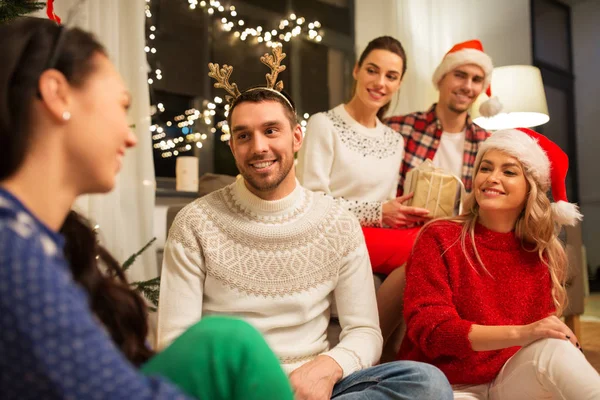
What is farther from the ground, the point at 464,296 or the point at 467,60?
the point at 467,60

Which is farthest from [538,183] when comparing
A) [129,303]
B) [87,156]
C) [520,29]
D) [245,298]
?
[520,29]

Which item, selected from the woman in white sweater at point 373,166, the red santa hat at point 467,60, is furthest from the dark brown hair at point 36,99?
the red santa hat at point 467,60

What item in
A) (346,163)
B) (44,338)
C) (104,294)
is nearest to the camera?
(44,338)

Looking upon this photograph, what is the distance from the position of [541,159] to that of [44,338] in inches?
62.2

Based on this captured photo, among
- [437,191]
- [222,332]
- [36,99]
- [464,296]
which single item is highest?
[36,99]

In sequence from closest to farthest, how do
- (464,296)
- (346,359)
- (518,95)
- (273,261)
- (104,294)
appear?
1. (104,294)
2. (346,359)
3. (273,261)
4. (464,296)
5. (518,95)

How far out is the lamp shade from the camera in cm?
343

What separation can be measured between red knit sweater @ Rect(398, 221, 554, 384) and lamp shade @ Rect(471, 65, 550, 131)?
1892mm

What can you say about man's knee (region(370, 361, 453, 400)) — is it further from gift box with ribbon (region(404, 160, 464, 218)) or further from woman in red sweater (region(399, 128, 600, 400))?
gift box with ribbon (region(404, 160, 464, 218))

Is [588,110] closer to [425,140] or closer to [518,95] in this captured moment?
[518,95]

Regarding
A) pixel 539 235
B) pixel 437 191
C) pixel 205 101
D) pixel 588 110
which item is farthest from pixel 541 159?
pixel 588 110

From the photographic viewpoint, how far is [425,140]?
2.46 m

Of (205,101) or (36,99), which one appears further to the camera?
(205,101)

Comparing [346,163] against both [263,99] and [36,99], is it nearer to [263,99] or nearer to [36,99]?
[263,99]
